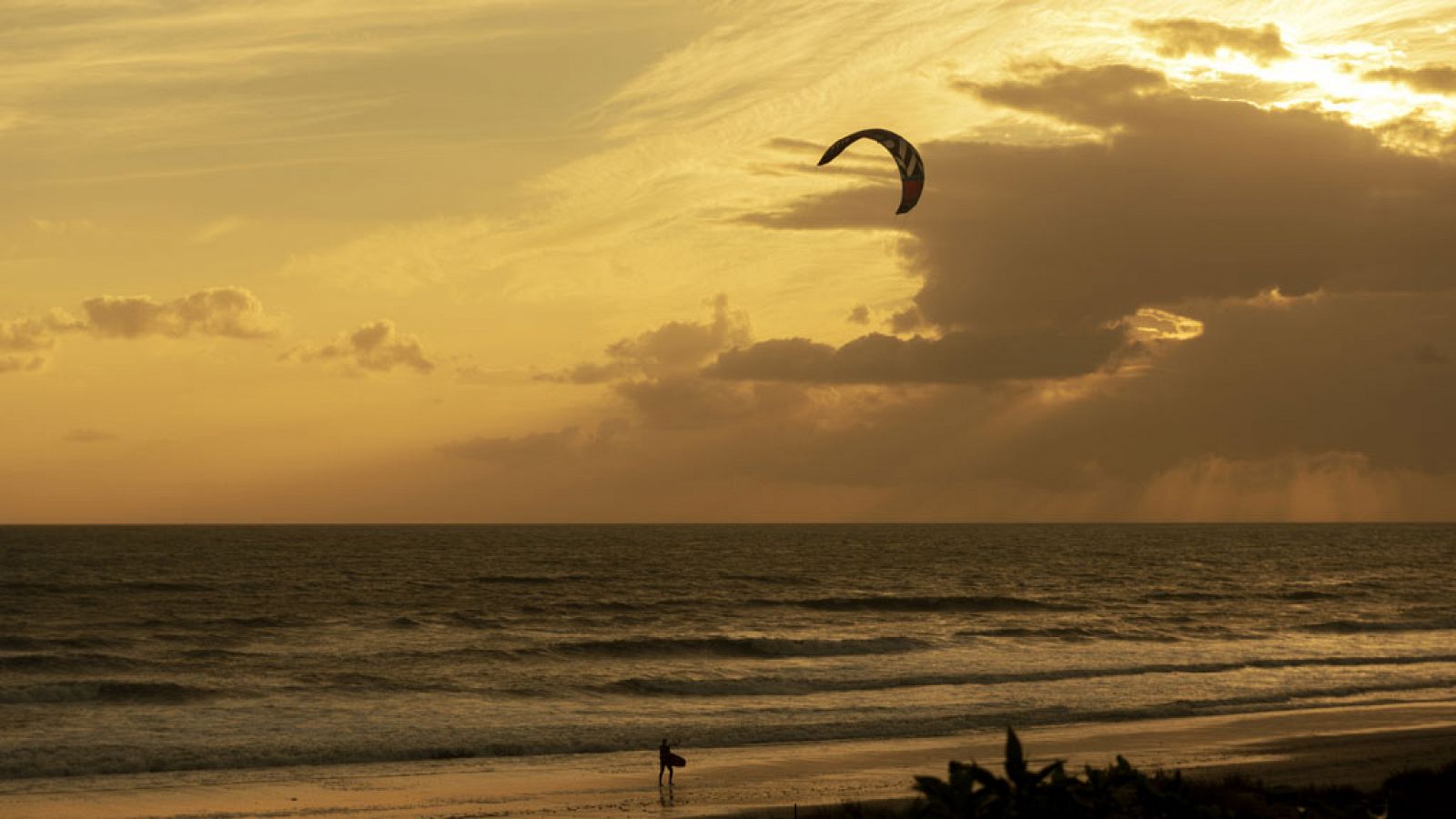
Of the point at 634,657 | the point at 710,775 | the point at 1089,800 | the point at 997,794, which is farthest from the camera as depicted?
the point at 634,657

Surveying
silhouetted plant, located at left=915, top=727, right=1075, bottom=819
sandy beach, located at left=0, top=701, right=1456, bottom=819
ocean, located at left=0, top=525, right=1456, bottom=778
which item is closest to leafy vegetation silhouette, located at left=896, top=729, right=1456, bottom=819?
silhouetted plant, located at left=915, top=727, right=1075, bottom=819

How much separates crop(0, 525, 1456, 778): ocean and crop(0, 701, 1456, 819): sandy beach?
1.63 meters

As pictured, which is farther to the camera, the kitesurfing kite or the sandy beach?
the kitesurfing kite

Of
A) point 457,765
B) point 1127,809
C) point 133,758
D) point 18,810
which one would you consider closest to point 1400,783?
point 1127,809

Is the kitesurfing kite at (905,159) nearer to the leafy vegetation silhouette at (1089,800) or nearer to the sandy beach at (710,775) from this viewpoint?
the sandy beach at (710,775)

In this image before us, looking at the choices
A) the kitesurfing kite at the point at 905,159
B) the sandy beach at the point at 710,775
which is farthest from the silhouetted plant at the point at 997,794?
the kitesurfing kite at the point at 905,159

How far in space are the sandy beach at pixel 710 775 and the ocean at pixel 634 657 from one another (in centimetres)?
163

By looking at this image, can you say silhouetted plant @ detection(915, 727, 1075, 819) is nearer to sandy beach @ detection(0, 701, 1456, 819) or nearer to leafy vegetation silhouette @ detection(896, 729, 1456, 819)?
leafy vegetation silhouette @ detection(896, 729, 1456, 819)

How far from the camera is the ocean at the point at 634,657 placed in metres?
29.5

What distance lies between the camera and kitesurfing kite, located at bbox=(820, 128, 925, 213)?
27.7 metres

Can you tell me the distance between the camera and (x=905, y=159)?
1094 inches

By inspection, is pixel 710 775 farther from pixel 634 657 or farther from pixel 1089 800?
A: pixel 634 657

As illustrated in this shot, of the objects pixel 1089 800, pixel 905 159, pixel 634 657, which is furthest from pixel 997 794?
pixel 634 657

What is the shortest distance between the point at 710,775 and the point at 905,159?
41.8 feet
